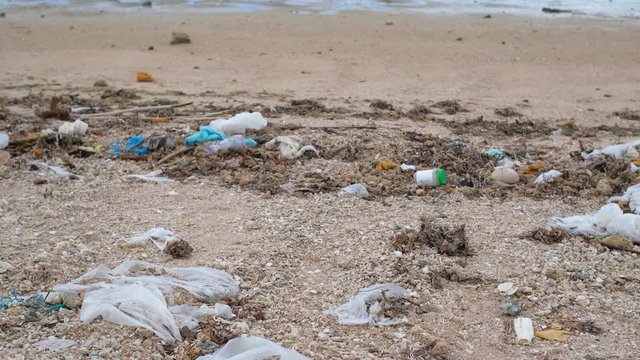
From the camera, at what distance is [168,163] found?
17.6ft

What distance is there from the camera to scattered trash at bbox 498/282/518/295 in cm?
341

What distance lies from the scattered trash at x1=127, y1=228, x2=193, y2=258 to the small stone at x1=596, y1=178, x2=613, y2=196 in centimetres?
296

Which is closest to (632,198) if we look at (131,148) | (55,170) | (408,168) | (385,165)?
(408,168)

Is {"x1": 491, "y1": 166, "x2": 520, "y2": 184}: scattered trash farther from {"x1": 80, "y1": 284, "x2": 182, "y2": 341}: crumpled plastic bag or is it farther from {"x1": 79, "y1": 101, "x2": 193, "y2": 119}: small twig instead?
{"x1": 79, "y1": 101, "x2": 193, "y2": 119}: small twig

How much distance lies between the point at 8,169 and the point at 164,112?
210 centimetres

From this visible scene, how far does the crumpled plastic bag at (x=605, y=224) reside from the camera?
4047 millimetres

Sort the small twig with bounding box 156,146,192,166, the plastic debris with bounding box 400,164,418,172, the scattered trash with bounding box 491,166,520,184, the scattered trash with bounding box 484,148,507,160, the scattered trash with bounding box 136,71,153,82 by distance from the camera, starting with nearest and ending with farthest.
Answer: the scattered trash with bounding box 491,166,520,184 → the plastic debris with bounding box 400,164,418,172 → the small twig with bounding box 156,146,192,166 → the scattered trash with bounding box 484,148,507,160 → the scattered trash with bounding box 136,71,153,82

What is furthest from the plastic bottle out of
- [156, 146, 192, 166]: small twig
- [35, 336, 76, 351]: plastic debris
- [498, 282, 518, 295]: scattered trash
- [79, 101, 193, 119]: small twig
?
[79, 101, 193, 119]: small twig

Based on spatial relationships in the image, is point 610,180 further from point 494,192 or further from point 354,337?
point 354,337

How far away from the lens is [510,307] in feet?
10.6

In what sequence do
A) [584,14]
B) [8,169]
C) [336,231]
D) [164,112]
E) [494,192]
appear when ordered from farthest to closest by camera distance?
1. [584,14]
2. [164,112]
3. [8,169]
4. [494,192]
5. [336,231]

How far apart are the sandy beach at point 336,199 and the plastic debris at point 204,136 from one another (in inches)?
15.3

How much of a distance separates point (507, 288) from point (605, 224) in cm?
110

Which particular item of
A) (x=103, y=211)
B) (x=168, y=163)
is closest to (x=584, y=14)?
(x=168, y=163)
